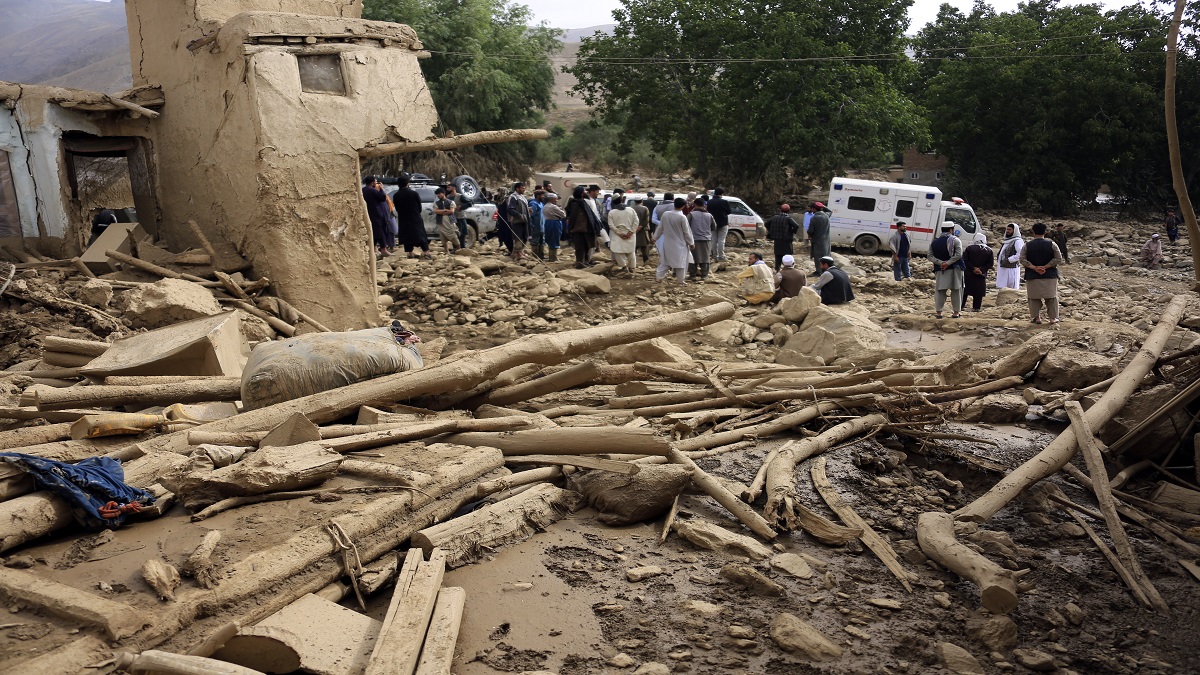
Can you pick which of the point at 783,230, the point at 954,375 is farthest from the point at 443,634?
the point at 783,230

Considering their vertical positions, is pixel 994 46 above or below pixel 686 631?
above

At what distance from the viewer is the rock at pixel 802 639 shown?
3.50 meters

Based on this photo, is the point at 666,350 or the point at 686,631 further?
the point at 666,350

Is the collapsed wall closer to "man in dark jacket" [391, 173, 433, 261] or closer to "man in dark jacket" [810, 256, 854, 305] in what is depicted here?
"man in dark jacket" [391, 173, 433, 261]

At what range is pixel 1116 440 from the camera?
5.74 meters

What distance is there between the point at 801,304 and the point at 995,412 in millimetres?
4483

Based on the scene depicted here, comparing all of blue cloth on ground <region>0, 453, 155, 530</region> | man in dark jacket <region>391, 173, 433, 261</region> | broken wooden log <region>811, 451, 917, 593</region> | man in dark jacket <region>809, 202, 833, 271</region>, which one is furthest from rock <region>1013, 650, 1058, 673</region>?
man in dark jacket <region>809, 202, 833, 271</region>

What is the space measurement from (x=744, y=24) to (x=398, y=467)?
85.2 ft

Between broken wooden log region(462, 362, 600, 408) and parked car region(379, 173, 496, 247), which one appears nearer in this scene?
broken wooden log region(462, 362, 600, 408)

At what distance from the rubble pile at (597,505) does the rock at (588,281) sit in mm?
5882

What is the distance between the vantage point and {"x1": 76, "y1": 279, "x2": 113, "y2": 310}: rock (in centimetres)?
823

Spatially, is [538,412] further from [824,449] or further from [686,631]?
[686,631]

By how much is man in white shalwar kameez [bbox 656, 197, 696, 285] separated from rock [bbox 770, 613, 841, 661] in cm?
1087

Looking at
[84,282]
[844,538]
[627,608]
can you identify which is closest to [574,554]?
[627,608]
